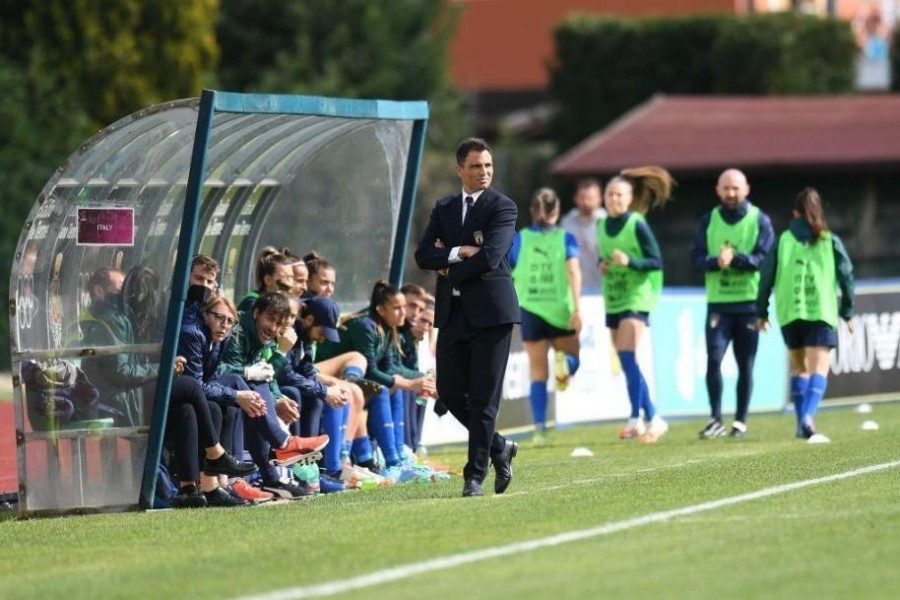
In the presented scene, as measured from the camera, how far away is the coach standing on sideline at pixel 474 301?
12305 mm

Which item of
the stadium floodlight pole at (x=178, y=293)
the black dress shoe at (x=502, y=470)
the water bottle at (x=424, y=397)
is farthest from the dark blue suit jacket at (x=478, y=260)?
the water bottle at (x=424, y=397)

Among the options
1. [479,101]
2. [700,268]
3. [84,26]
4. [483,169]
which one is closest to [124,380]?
[483,169]

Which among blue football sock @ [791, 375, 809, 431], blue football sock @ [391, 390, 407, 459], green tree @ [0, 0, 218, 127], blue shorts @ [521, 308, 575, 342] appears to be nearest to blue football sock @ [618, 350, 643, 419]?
blue shorts @ [521, 308, 575, 342]

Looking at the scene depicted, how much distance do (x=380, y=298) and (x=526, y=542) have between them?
518 centimetres

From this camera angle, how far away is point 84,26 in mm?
34000

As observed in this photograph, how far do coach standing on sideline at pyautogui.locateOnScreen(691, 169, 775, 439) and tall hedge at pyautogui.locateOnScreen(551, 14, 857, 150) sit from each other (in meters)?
27.2

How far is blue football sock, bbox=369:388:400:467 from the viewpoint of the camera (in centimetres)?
1482

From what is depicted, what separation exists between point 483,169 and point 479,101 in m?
46.8

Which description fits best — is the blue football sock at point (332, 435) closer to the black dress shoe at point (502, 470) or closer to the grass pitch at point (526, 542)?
the grass pitch at point (526, 542)

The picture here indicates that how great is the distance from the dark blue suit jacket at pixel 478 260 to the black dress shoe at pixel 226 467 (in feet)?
4.74

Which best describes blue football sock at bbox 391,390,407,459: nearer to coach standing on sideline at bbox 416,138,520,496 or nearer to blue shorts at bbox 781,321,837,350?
coach standing on sideline at bbox 416,138,520,496

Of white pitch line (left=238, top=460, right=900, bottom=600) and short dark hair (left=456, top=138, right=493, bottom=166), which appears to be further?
short dark hair (left=456, top=138, right=493, bottom=166)

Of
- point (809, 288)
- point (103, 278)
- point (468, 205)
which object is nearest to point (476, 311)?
point (468, 205)

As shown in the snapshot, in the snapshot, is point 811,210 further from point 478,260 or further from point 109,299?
point 109,299
